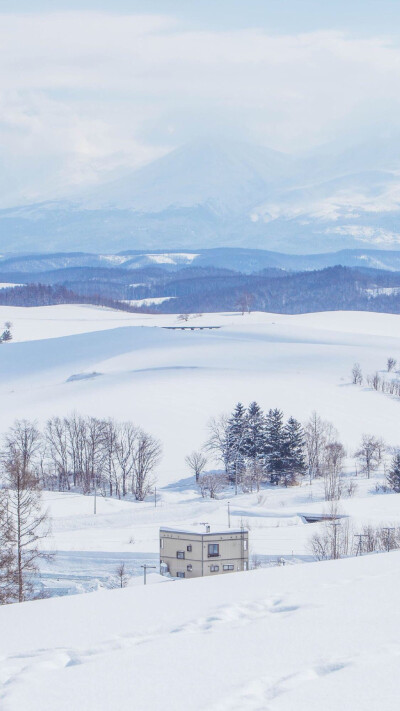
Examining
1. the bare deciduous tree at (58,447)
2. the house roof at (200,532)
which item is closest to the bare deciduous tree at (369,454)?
the bare deciduous tree at (58,447)

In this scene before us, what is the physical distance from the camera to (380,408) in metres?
75.2

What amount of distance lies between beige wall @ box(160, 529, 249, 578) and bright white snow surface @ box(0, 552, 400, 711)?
18.0 m

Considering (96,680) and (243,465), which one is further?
(243,465)

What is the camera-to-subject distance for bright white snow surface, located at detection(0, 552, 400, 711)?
6.82m

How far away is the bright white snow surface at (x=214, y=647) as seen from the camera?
6820 millimetres

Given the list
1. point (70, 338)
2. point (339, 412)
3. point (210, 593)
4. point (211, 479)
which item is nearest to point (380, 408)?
point (339, 412)

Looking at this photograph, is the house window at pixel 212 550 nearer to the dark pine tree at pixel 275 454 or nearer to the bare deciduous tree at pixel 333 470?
the bare deciduous tree at pixel 333 470

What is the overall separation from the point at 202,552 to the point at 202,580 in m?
17.9

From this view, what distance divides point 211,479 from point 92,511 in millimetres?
9010

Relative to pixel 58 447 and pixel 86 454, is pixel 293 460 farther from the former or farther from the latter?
pixel 58 447

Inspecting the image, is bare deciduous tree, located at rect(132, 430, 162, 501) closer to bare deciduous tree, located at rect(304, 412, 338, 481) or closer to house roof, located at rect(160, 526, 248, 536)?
bare deciduous tree, located at rect(304, 412, 338, 481)

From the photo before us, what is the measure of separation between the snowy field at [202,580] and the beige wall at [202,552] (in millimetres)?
1392

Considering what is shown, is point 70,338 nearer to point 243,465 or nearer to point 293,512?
point 243,465

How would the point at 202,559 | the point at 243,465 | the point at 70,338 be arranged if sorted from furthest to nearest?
1. the point at 70,338
2. the point at 243,465
3. the point at 202,559
